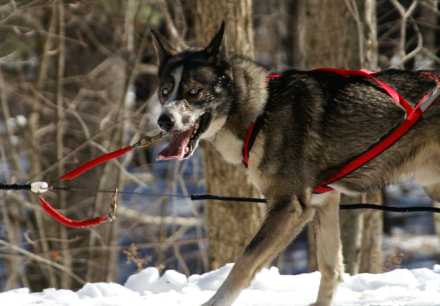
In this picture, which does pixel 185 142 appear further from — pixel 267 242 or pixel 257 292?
pixel 257 292

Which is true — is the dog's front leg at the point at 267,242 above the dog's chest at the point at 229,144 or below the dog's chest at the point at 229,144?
below

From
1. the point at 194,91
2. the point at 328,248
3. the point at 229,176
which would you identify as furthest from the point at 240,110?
the point at 229,176

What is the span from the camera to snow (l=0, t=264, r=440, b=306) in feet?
15.2

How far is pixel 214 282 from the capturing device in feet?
16.6

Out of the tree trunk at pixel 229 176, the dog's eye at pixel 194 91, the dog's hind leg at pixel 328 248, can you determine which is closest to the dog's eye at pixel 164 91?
the dog's eye at pixel 194 91

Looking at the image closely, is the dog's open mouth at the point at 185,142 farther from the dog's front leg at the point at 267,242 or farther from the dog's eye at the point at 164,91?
the dog's front leg at the point at 267,242

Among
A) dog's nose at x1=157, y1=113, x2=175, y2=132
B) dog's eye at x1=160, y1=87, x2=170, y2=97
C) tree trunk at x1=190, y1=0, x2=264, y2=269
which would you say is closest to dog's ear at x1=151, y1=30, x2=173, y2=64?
dog's eye at x1=160, y1=87, x2=170, y2=97

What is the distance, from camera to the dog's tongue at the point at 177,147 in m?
4.05

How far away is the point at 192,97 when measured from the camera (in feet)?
13.7

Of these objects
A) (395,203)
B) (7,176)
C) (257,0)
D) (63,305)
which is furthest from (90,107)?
(63,305)

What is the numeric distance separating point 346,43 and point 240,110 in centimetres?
288

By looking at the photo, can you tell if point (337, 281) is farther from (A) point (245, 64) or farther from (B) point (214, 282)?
Result: (A) point (245, 64)

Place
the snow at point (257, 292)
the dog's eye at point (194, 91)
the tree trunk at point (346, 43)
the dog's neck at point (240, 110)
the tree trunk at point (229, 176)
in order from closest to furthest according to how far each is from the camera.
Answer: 1. the dog's eye at point (194, 91)
2. the dog's neck at point (240, 110)
3. the snow at point (257, 292)
4. the tree trunk at point (229, 176)
5. the tree trunk at point (346, 43)

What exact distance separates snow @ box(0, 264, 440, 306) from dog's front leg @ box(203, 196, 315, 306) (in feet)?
2.01
